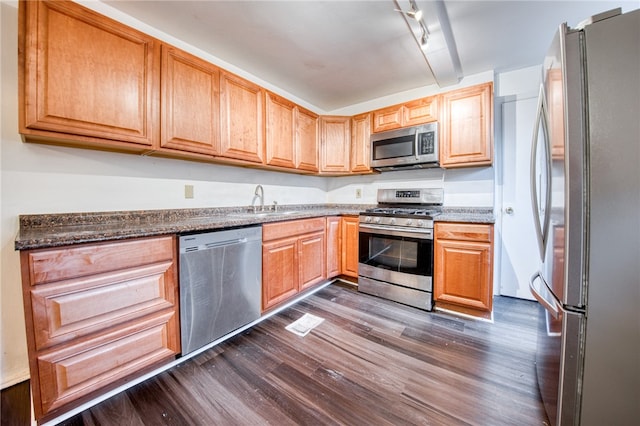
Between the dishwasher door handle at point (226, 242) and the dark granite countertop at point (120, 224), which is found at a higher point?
the dark granite countertop at point (120, 224)

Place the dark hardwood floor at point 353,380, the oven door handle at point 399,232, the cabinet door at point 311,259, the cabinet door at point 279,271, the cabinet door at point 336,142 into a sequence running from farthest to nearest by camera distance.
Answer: the cabinet door at point 336,142, the cabinet door at point 311,259, the oven door handle at point 399,232, the cabinet door at point 279,271, the dark hardwood floor at point 353,380

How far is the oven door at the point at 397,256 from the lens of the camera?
2340 mm

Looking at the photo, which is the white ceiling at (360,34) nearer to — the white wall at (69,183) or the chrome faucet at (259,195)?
the white wall at (69,183)

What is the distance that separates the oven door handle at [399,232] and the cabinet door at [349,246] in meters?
0.19

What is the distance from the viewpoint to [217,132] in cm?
205

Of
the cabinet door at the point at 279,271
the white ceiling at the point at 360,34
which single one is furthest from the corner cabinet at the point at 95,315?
the white ceiling at the point at 360,34

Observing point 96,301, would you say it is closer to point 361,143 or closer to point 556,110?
point 556,110

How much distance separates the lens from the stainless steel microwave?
2.61 metres

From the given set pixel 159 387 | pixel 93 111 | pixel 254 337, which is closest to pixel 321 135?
pixel 93 111

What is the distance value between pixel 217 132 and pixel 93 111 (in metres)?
0.78

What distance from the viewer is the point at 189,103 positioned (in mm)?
1869

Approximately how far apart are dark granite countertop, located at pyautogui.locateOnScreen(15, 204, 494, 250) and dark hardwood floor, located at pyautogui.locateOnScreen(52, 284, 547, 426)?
0.91 m

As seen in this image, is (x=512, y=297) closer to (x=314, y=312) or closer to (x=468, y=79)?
(x=314, y=312)

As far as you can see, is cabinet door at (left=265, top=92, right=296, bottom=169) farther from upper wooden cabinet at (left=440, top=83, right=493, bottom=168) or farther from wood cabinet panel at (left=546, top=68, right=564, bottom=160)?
wood cabinet panel at (left=546, top=68, right=564, bottom=160)
